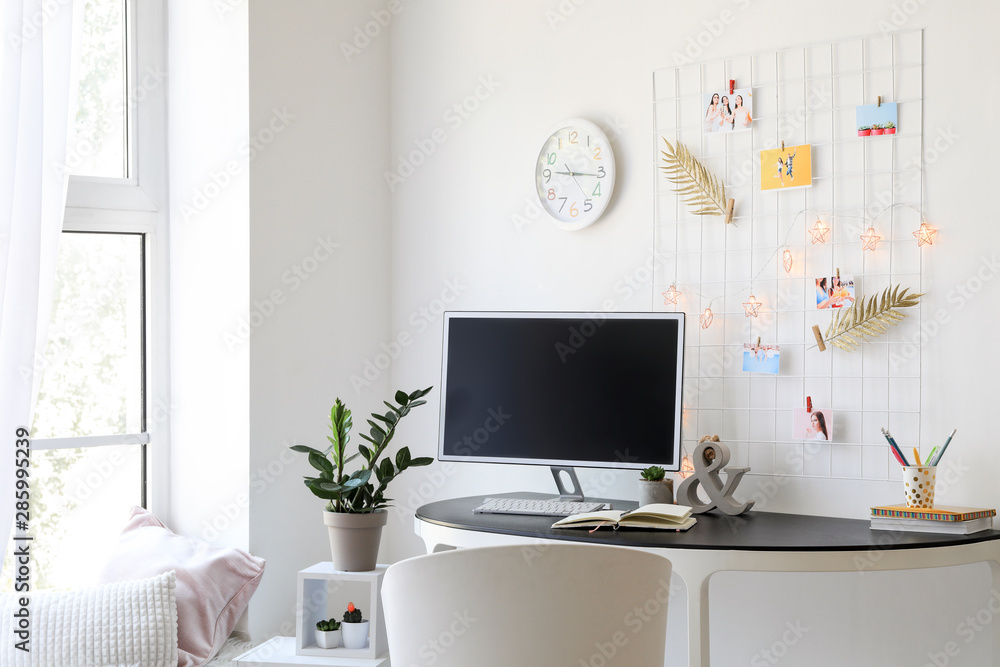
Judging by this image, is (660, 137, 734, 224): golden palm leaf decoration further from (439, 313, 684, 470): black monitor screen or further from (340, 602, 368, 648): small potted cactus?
(340, 602, 368, 648): small potted cactus

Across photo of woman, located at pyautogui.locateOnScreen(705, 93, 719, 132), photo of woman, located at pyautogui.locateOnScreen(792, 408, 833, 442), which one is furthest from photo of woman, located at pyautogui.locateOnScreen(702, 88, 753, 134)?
photo of woman, located at pyautogui.locateOnScreen(792, 408, 833, 442)

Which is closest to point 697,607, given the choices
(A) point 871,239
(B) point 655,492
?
(B) point 655,492

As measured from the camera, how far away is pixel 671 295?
2.51 metres

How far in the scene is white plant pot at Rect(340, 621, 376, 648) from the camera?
7.29ft

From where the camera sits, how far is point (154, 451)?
8.95ft

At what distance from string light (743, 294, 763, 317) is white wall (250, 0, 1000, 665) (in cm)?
31

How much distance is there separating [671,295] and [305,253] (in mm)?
1129

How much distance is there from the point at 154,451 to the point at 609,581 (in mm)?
1712

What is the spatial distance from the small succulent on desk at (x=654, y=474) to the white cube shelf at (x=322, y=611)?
0.72 metres

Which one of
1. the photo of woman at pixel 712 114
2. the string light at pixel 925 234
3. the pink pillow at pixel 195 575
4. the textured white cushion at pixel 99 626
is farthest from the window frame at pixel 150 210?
the string light at pixel 925 234

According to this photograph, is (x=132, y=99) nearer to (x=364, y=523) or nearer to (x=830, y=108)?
(x=364, y=523)

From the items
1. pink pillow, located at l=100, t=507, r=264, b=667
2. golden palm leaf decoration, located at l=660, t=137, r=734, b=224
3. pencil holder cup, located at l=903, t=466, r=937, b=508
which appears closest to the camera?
pencil holder cup, located at l=903, t=466, r=937, b=508

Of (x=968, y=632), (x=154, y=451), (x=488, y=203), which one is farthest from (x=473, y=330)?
(x=968, y=632)

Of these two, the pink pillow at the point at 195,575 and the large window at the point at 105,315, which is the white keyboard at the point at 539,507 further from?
the large window at the point at 105,315
